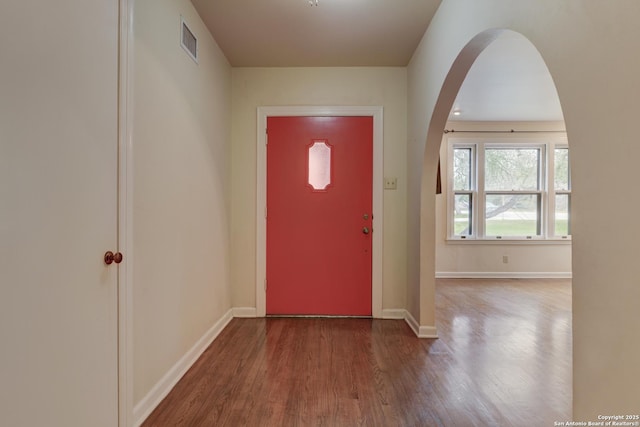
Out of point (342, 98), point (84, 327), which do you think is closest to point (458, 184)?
point (342, 98)

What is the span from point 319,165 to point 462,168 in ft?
10.2

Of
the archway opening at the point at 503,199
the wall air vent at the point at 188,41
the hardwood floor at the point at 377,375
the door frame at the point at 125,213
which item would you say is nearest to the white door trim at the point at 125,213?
the door frame at the point at 125,213

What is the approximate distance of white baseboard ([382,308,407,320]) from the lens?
3.06 meters

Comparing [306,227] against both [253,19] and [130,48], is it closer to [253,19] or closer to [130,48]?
[253,19]

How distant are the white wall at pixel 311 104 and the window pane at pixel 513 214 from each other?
2.82 m

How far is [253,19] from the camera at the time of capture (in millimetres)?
2318

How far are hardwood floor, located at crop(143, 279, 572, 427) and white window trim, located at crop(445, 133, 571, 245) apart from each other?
1988 millimetres

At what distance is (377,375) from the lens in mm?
2018

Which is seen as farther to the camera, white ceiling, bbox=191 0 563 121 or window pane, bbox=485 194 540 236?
window pane, bbox=485 194 540 236

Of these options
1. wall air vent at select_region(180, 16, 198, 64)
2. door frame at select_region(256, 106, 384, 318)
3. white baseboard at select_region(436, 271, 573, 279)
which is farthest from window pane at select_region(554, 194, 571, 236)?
wall air vent at select_region(180, 16, 198, 64)

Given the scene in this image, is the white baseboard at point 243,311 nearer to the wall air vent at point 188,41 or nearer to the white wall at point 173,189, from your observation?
the white wall at point 173,189

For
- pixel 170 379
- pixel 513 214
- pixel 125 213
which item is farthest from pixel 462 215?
pixel 125 213

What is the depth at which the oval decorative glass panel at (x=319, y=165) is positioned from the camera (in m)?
3.10

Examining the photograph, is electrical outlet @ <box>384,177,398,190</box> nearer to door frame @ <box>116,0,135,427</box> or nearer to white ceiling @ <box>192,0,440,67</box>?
white ceiling @ <box>192,0,440,67</box>
